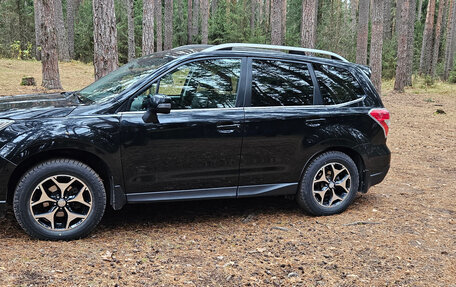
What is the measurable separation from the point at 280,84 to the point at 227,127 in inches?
35.1

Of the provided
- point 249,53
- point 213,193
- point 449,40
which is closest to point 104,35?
point 249,53

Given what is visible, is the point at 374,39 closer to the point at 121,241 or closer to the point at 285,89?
the point at 285,89

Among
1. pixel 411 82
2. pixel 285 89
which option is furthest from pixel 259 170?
pixel 411 82

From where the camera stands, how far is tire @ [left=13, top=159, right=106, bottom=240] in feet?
12.3

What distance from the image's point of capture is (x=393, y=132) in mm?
11203

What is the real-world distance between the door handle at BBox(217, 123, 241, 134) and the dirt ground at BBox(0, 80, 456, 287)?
3.50 feet

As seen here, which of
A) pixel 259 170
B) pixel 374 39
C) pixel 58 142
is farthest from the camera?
pixel 374 39

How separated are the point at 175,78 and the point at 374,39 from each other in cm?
1408

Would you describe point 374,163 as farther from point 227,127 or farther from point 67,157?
point 67,157

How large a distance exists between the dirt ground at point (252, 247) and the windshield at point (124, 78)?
4.48 ft

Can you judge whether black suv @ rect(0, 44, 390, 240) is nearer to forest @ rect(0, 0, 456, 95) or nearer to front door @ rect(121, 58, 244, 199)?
front door @ rect(121, 58, 244, 199)

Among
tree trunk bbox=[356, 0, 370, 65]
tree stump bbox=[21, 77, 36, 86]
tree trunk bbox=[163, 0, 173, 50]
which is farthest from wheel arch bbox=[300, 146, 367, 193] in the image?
tree trunk bbox=[163, 0, 173, 50]

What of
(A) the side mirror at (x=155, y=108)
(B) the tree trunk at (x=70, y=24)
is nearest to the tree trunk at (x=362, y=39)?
(A) the side mirror at (x=155, y=108)

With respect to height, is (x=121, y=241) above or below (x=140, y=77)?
below
